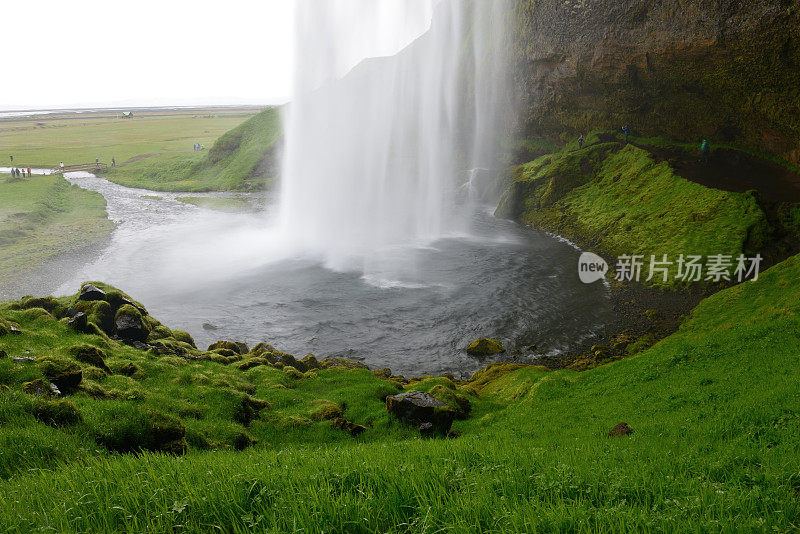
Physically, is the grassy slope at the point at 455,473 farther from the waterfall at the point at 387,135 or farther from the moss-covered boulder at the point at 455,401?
the waterfall at the point at 387,135

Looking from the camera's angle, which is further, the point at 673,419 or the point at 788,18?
the point at 788,18

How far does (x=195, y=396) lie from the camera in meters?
16.1

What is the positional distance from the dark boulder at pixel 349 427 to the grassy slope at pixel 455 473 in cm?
39

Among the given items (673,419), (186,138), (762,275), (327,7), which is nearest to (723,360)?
(673,419)

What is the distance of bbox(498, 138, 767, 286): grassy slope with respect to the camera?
33.5 meters

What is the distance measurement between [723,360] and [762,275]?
501 inches

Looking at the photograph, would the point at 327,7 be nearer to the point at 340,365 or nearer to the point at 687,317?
the point at 340,365

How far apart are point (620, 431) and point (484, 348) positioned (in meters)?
14.0

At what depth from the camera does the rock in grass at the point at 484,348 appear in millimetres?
26578

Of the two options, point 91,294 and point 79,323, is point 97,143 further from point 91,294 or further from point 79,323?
point 79,323

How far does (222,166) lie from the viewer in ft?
316

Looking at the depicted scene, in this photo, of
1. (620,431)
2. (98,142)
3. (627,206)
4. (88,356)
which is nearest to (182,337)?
(88,356)

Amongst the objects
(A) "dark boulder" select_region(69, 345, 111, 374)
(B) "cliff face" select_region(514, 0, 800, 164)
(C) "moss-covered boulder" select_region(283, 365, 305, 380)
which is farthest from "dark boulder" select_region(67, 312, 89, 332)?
(B) "cliff face" select_region(514, 0, 800, 164)

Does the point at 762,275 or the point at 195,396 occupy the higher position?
the point at 762,275
